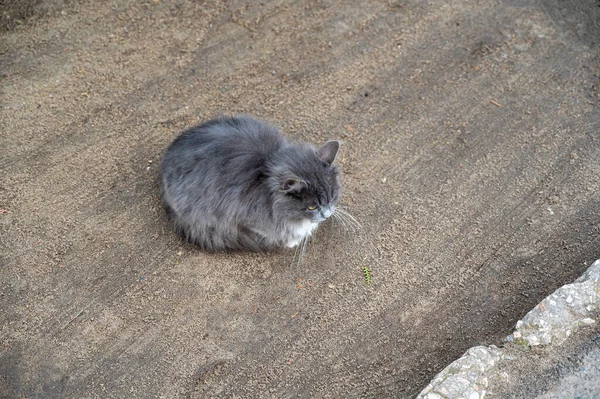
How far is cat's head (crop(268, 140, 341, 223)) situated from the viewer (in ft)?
12.0

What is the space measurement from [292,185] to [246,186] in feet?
1.07

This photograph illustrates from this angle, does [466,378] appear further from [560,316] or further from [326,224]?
[326,224]

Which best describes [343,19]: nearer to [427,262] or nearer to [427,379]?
[427,262]

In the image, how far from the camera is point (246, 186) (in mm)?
3797

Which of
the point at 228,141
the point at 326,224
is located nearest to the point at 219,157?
the point at 228,141

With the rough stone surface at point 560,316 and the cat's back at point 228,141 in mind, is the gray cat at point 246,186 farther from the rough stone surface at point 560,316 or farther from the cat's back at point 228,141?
the rough stone surface at point 560,316

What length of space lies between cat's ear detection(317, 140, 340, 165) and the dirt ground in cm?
67

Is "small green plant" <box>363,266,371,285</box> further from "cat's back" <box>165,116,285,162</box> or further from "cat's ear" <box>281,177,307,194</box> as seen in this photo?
"cat's back" <box>165,116,285,162</box>

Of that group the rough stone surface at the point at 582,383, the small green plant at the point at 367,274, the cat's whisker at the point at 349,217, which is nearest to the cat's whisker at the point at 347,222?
the cat's whisker at the point at 349,217

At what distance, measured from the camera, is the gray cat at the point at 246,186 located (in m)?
3.71

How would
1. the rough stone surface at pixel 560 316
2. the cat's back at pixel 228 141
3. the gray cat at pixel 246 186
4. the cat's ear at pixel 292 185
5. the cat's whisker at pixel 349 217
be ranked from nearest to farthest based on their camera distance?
the rough stone surface at pixel 560 316 < the cat's ear at pixel 292 185 < the gray cat at pixel 246 186 < the cat's back at pixel 228 141 < the cat's whisker at pixel 349 217

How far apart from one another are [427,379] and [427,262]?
80 centimetres

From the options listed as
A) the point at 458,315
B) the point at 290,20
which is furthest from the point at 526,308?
the point at 290,20

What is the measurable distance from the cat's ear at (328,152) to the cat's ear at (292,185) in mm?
249
